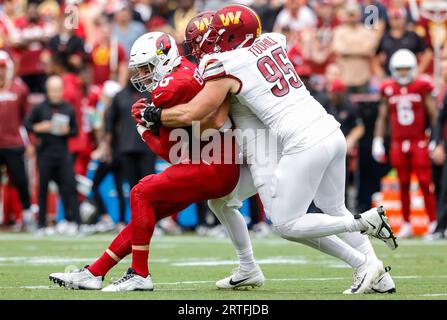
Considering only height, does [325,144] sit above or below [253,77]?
below

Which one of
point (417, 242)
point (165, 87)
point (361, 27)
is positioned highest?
point (361, 27)

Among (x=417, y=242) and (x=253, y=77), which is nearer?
(x=253, y=77)

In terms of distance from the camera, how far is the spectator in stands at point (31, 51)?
16625 millimetres

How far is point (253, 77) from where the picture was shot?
6508mm

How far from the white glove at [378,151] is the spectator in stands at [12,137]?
445 cm

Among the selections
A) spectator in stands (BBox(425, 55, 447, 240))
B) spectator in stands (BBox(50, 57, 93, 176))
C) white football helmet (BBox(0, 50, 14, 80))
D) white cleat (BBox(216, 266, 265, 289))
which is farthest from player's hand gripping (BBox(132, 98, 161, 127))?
spectator in stands (BBox(50, 57, 93, 176))

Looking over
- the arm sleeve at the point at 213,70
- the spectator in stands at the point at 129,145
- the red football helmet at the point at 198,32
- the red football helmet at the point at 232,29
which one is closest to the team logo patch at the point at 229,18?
the red football helmet at the point at 232,29

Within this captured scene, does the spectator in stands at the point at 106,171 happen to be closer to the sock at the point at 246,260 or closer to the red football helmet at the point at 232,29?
the sock at the point at 246,260

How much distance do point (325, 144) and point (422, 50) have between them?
8.52m

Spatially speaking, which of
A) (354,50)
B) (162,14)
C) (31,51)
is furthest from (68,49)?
(354,50)

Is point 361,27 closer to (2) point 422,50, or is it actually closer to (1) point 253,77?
(2) point 422,50

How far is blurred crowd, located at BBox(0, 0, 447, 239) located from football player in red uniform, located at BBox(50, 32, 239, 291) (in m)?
5.43
